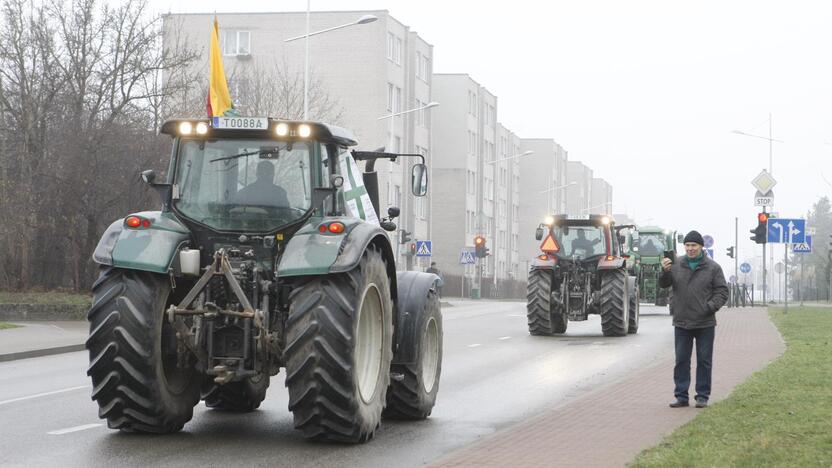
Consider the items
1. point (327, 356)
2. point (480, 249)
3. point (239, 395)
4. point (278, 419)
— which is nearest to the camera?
point (327, 356)

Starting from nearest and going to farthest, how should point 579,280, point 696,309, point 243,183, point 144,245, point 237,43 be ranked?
point 144,245, point 243,183, point 696,309, point 579,280, point 237,43

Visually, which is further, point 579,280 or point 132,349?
point 579,280

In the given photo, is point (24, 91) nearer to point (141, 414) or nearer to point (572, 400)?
point (572, 400)

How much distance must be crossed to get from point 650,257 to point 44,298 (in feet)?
65.3

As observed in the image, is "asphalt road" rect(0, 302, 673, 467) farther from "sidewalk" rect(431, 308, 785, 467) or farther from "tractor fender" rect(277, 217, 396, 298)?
"tractor fender" rect(277, 217, 396, 298)

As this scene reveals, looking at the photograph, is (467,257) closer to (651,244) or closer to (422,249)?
(422,249)

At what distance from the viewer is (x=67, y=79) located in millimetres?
36125

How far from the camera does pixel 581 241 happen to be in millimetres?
29844

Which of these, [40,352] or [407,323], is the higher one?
[407,323]

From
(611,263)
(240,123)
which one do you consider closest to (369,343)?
(240,123)

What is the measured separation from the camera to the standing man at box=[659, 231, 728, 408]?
13.9 metres

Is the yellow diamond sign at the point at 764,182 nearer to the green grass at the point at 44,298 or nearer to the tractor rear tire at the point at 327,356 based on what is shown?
the green grass at the point at 44,298

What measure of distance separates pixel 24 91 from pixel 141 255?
2725 centimetres

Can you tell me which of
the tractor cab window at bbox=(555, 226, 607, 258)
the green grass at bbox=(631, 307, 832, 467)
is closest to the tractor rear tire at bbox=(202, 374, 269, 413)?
the green grass at bbox=(631, 307, 832, 467)
